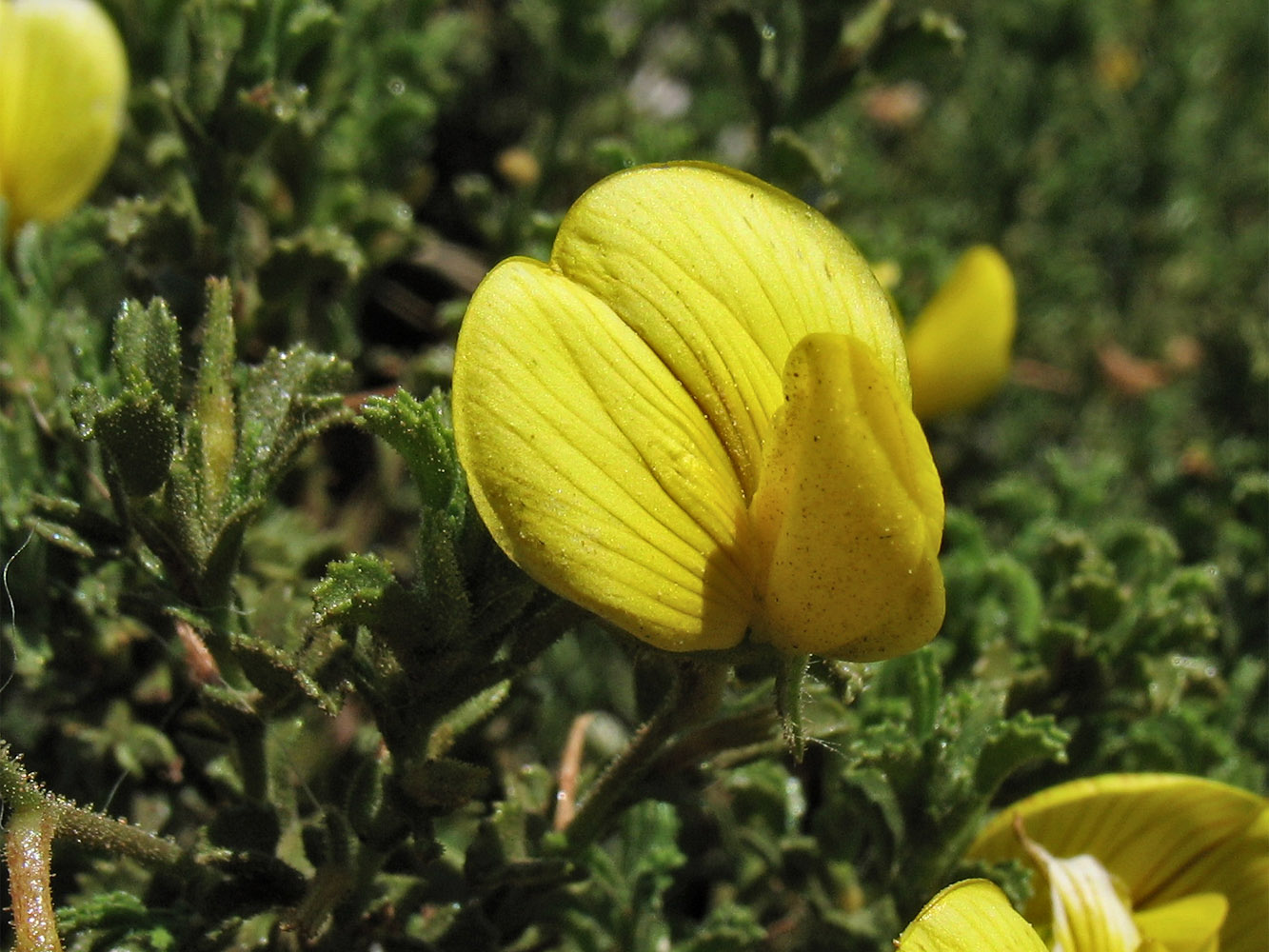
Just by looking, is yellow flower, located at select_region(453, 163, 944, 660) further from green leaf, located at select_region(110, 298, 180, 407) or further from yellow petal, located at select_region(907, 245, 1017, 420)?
yellow petal, located at select_region(907, 245, 1017, 420)

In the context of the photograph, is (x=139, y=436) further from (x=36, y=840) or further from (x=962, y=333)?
(x=962, y=333)

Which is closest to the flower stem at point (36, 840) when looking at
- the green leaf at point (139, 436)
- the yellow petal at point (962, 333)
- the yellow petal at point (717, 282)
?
the green leaf at point (139, 436)

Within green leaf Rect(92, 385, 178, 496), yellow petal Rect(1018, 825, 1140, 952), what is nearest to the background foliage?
green leaf Rect(92, 385, 178, 496)

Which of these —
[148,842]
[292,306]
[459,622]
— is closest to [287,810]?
[148,842]

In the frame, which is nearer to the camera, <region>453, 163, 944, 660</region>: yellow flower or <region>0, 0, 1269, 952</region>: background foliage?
<region>453, 163, 944, 660</region>: yellow flower

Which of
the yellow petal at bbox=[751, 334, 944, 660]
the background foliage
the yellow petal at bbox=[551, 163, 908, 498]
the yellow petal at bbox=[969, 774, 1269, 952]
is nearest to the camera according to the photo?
the yellow petal at bbox=[751, 334, 944, 660]

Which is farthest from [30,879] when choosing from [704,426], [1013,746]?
[1013,746]

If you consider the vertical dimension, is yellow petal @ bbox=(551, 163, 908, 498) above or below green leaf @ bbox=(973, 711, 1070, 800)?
above
